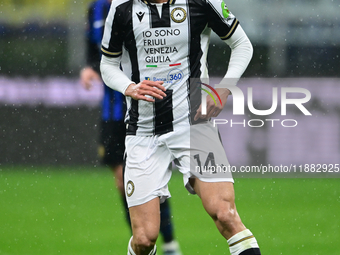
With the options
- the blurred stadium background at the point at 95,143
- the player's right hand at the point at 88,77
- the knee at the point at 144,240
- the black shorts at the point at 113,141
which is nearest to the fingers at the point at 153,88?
the knee at the point at 144,240

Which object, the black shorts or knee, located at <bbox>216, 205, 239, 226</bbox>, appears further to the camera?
the black shorts

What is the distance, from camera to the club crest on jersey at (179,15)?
2928 millimetres

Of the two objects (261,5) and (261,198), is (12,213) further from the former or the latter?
(261,5)

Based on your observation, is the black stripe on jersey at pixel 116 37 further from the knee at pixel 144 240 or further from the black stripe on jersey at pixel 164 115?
the knee at pixel 144 240

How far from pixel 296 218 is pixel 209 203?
3.35 meters

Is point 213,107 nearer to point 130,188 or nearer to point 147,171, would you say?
point 147,171

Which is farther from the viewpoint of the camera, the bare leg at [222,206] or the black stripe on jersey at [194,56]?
the black stripe on jersey at [194,56]

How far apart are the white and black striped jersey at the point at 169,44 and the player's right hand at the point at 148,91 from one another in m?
0.14

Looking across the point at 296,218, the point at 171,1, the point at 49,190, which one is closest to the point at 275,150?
the point at 296,218

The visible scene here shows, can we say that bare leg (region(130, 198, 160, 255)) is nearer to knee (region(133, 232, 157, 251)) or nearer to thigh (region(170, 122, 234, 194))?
knee (region(133, 232, 157, 251))

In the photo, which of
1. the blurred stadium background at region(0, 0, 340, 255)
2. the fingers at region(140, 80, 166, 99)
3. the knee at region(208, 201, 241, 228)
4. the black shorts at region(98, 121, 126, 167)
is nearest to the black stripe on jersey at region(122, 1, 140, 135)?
the fingers at region(140, 80, 166, 99)

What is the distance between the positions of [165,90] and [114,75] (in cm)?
34

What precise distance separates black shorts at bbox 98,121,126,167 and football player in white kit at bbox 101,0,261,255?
0.94 meters

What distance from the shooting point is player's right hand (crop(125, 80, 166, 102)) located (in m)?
2.78
